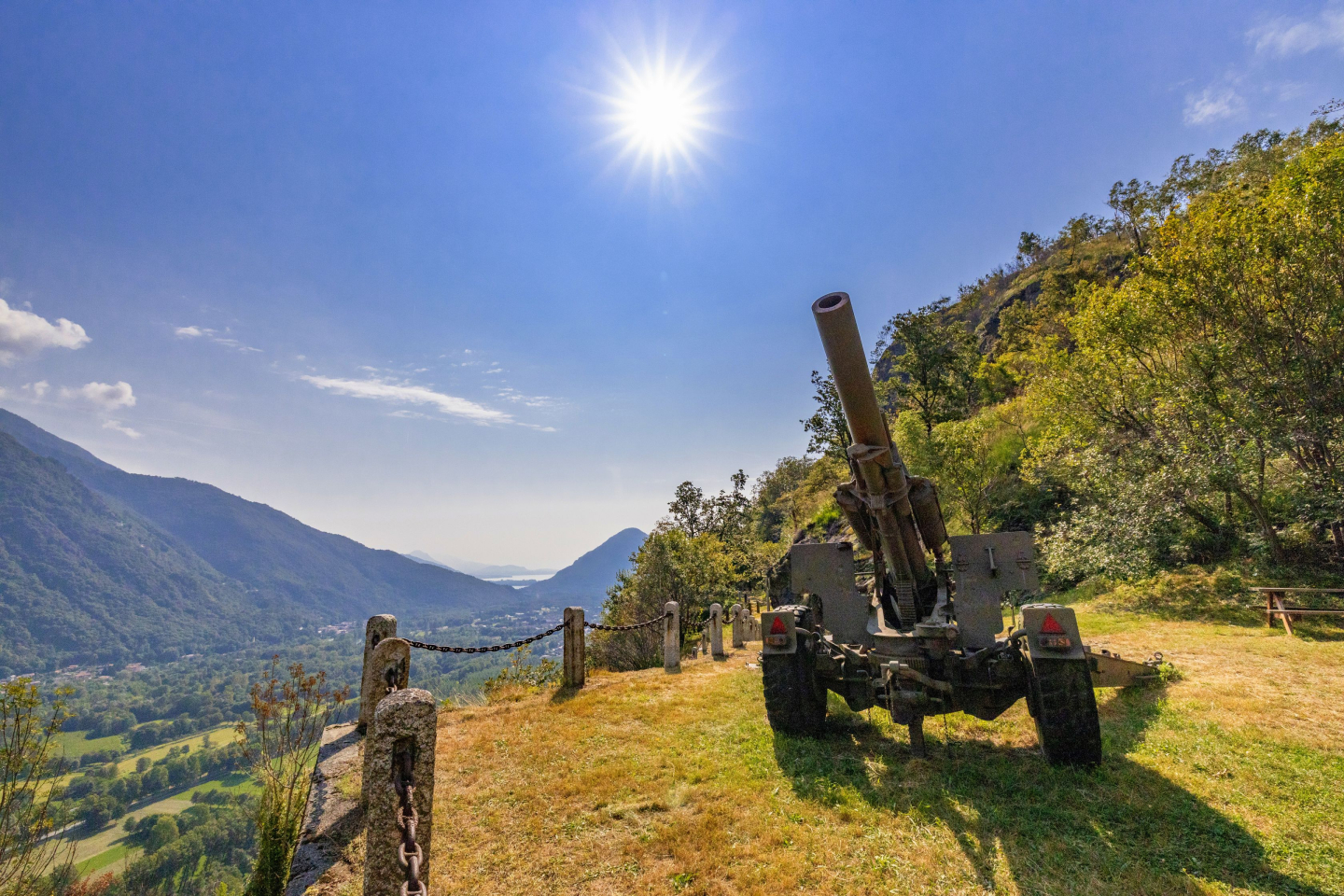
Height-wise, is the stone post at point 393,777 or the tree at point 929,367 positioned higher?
the tree at point 929,367

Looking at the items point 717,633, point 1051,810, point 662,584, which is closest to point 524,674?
point 717,633

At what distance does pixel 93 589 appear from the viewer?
13538cm

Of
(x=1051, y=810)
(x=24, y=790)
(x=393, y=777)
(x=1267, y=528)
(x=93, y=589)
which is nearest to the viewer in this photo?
(x=393, y=777)

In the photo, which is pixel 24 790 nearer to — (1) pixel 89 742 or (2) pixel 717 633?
(2) pixel 717 633

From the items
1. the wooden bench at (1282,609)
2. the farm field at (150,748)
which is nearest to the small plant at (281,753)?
the wooden bench at (1282,609)

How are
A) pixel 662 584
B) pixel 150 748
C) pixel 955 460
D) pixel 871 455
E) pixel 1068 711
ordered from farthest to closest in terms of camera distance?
pixel 150 748, pixel 955 460, pixel 662 584, pixel 871 455, pixel 1068 711

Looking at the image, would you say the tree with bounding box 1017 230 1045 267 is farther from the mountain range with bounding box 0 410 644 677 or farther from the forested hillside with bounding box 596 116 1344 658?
the mountain range with bounding box 0 410 644 677

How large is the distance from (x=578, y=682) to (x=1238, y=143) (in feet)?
198

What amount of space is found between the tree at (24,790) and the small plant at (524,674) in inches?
219

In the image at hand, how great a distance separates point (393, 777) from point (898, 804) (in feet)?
13.1

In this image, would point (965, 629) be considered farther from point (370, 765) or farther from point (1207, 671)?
point (370, 765)

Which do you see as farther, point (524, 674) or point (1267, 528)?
point (1267, 528)

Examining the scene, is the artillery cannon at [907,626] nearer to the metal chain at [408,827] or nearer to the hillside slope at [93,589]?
the metal chain at [408,827]

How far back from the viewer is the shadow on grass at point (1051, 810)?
10.6ft
